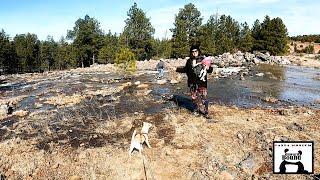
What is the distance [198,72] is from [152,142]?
138 inches

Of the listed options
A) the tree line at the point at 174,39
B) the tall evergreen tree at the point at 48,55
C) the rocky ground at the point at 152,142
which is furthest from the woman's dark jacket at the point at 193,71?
the tall evergreen tree at the point at 48,55

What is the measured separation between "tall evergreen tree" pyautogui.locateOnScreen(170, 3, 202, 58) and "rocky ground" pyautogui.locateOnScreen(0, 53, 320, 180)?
52.3 m

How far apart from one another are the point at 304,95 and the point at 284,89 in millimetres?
2643

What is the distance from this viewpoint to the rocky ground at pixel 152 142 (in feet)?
32.4

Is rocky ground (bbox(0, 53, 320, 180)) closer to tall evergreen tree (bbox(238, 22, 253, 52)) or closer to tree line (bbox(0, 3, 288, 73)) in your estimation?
tree line (bbox(0, 3, 288, 73))

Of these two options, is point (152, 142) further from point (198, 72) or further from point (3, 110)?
point (3, 110)

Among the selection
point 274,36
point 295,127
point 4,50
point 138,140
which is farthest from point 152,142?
point 4,50

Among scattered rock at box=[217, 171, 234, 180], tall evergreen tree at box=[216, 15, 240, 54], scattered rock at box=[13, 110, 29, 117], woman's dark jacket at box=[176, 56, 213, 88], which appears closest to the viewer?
scattered rock at box=[217, 171, 234, 180]

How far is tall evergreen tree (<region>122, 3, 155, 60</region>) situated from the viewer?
2714 inches

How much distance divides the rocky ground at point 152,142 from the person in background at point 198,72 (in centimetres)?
93

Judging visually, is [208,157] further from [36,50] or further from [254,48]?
[36,50]

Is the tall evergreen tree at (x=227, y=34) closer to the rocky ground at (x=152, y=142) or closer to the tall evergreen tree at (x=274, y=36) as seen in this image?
the tall evergreen tree at (x=274, y=36)

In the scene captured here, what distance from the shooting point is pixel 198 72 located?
1378 cm

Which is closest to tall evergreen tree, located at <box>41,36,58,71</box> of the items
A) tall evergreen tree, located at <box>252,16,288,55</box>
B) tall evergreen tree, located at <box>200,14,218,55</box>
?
tall evergreen tree, located at <box>200,14,218,55</box>
